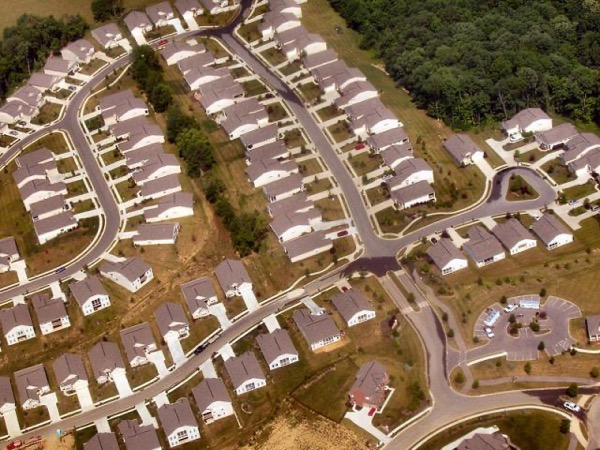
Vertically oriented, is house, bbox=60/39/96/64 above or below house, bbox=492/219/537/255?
above

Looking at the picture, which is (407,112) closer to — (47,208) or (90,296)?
(47,208)

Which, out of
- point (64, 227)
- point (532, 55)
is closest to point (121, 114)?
point (64, 227)

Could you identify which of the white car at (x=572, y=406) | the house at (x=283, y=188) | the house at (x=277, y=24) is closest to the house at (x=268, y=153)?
the house at (x=283, y=188)

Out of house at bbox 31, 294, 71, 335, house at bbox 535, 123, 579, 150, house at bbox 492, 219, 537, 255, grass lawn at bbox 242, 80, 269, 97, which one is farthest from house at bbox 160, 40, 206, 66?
house at bbox 492, 219, 537, 255

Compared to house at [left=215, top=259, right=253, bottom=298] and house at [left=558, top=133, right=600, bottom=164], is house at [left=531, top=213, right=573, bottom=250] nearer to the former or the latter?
house at [left=558, top=133, right=600, bottom=164]

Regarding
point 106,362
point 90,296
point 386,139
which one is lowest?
point 106,362

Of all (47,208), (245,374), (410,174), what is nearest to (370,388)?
(245,374)

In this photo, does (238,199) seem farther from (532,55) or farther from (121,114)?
(532,55)
